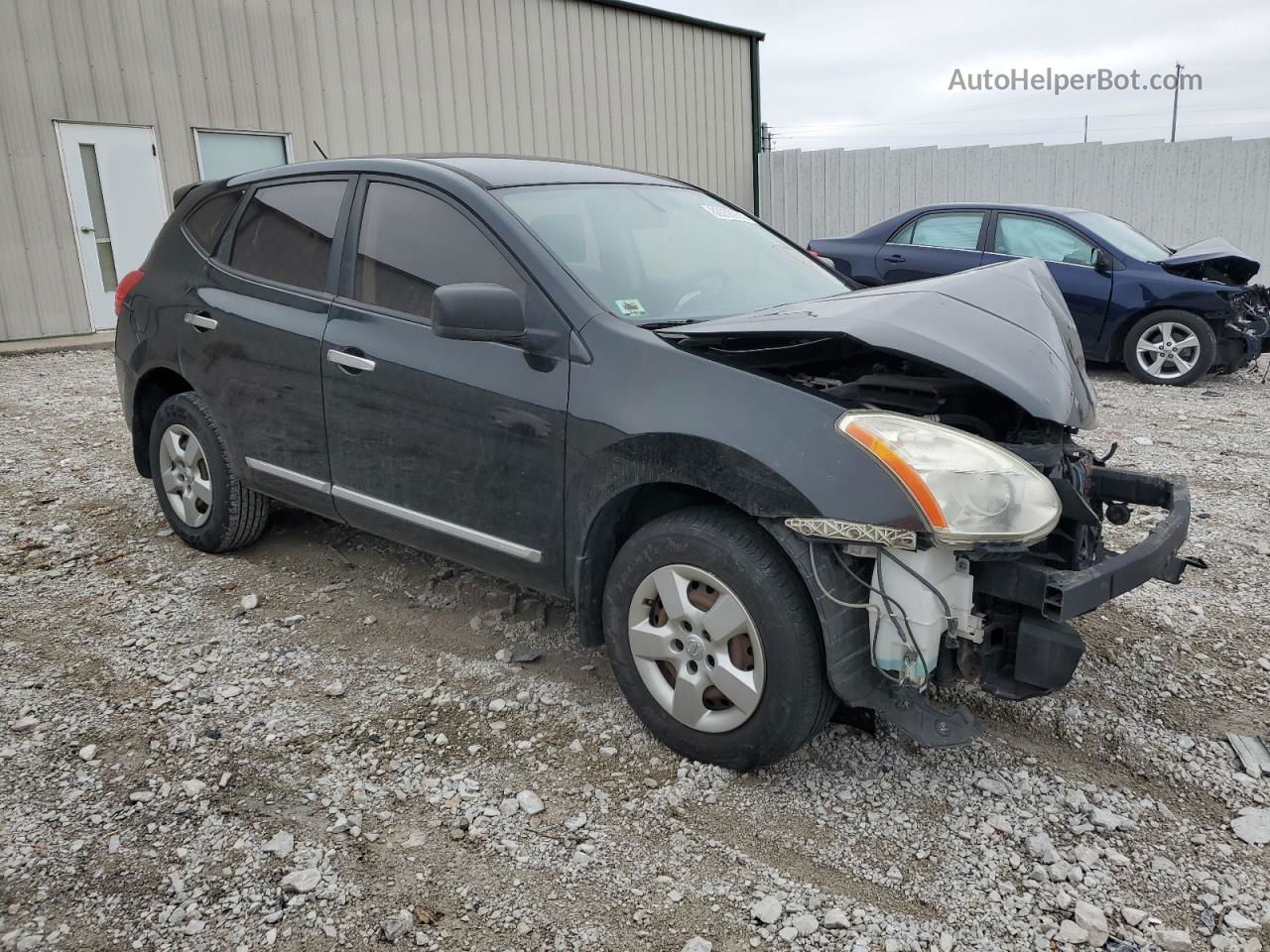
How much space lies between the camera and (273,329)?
148 inches

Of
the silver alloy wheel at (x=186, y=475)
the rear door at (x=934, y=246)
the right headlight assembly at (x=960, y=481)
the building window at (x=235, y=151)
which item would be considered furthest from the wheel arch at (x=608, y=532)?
the building window at (x=235, y=151)

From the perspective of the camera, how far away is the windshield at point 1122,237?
846 centimetres

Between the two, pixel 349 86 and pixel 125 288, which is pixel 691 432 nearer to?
pixel 125 288

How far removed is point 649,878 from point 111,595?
2.83 metres

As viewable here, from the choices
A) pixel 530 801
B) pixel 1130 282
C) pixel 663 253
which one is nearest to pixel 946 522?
pixel 530 801

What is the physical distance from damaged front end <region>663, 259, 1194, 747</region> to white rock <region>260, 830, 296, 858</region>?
4.76 ft

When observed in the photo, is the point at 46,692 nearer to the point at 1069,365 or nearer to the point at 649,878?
the point at 649,878

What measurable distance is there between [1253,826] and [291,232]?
3.77 meters

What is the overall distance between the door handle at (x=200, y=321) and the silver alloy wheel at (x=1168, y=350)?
7528 millimetres

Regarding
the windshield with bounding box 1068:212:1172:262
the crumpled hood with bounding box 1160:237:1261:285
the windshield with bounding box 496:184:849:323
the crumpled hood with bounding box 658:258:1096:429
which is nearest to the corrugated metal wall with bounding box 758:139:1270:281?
the windshield with bounding box 1068:212:1172:262

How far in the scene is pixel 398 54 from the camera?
13.1 m

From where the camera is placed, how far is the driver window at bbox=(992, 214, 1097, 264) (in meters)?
8.55

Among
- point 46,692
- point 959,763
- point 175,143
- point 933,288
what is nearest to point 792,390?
point 933,288

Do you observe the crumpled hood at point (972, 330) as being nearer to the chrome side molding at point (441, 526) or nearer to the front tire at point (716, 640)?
the front tire at point (716, 640)
